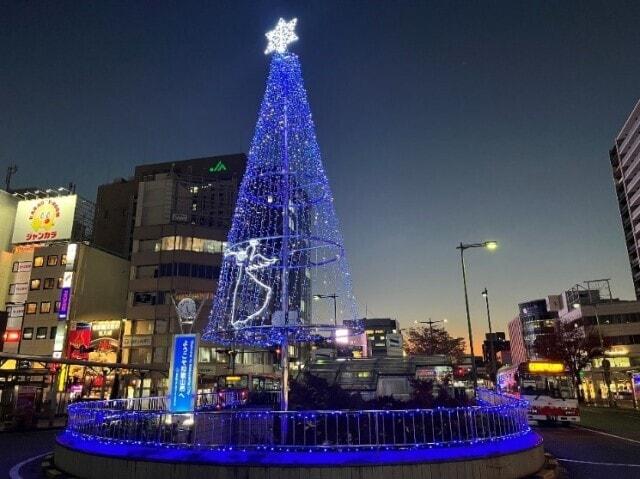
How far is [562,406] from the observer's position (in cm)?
2683

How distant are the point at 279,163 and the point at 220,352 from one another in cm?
4741

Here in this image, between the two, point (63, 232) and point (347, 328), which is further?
point (63, 232)

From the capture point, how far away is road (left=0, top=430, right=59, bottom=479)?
13254 millimetres

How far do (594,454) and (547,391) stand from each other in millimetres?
12566

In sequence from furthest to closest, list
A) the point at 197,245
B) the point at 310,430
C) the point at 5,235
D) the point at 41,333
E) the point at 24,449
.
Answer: the point at 5,235 < the point at 197,245 < the point at 41,333 < the point at 24,449 < the point at 310,430

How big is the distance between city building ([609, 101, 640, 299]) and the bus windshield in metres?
63.1

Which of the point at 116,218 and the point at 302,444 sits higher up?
the point at 116,218

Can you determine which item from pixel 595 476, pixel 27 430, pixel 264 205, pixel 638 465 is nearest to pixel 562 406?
pixel 638 465

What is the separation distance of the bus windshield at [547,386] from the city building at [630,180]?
63.1m

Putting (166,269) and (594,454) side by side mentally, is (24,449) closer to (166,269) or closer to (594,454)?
(594,454)

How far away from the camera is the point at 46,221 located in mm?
63094

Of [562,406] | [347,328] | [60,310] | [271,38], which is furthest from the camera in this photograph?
[60,310]

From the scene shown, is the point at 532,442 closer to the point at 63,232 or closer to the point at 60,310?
the point at 60,310

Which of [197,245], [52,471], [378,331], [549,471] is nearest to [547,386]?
[549,471]
